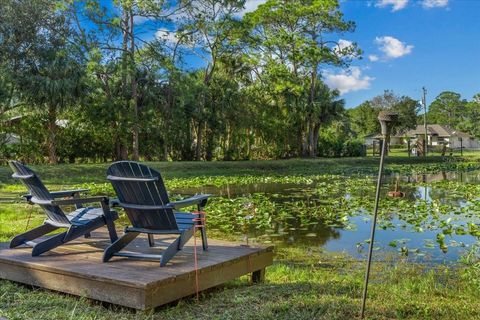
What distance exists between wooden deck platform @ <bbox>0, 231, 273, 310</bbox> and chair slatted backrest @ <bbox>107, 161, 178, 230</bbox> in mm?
354

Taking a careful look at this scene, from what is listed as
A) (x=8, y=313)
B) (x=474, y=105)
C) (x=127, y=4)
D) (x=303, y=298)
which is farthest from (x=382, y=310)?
(x=474, y=105)

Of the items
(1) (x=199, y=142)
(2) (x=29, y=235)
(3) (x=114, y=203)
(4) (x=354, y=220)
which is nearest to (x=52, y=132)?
(1) (x=199, y=142)

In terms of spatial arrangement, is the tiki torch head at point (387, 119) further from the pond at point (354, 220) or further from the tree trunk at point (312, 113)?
the tree trunk at point (312, 113)

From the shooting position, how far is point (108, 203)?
4.44 m

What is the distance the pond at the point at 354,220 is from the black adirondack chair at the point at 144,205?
3029mm

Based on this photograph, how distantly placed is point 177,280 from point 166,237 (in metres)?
1.75

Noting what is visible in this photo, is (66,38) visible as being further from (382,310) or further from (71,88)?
(382,310)

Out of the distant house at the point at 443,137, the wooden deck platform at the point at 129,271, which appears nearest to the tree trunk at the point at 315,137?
the wooden deck platform at the point at 129,271

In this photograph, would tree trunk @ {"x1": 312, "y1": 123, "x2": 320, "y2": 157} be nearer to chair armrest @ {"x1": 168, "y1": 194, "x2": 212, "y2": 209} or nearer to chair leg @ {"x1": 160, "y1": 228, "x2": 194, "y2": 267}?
chair armrest @ {"x1": 168, "y1": 194, "x2": 212, "y2": 209}

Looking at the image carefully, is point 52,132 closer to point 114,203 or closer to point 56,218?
point 56,218

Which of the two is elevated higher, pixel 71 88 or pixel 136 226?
pixel 71 88

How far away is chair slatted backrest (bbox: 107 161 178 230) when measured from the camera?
12.9 feet

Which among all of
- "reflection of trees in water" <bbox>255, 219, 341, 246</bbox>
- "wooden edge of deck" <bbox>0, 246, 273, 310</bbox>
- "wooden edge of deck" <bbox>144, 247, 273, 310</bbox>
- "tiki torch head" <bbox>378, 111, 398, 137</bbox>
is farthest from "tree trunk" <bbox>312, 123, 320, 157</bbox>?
"tiki torch head" <bbox>378, 111, 398, 137</bbox>

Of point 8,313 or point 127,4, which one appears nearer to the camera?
point 8,313
